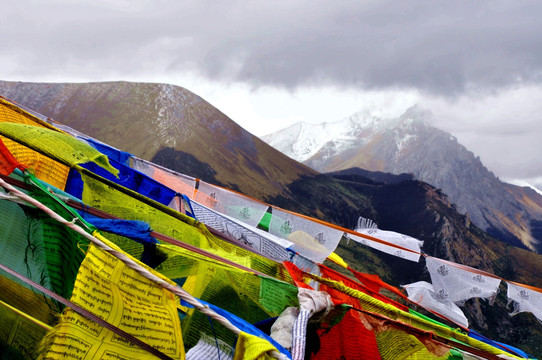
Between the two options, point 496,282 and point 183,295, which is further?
point 496,282

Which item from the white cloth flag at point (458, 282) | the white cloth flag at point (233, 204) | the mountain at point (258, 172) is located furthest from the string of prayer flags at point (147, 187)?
the mountain at point (258, 172)

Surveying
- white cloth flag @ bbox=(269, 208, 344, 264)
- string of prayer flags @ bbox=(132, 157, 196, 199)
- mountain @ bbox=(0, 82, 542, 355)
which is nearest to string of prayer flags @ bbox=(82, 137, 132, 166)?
string of prayer flags @ bbox=(132, 157, 196, 199)

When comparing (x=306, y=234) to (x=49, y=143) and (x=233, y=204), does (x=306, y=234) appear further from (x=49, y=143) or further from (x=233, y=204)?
(x=49, y=143)

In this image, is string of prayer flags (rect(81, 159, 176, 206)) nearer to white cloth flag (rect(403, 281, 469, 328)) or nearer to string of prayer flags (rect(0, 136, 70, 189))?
string of prayer flags (rect(0, 136, 70, 189))

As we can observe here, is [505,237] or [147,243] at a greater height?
[505,237]

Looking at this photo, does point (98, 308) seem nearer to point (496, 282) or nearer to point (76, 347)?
point (76, 347)

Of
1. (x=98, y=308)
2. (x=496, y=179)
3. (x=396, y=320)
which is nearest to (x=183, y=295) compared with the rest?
(x=98, y=308)
